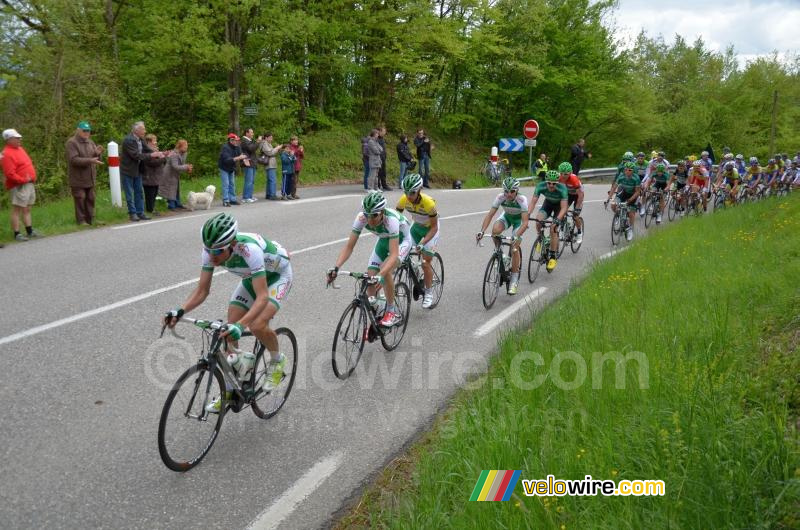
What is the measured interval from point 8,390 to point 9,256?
5523 millimetres

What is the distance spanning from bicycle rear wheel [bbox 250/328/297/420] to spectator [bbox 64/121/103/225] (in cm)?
850

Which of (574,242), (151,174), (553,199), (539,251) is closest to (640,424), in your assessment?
(539,251)

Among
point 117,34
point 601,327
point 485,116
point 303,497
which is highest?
point 117,34

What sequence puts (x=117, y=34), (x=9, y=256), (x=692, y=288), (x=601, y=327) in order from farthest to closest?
1. (x=117, y=34)
2. (x=9, y=256)
3. (x=692, y=288)
4. (x=601, y=327)

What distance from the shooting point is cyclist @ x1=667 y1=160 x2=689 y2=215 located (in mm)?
18062

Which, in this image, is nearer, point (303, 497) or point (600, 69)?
point (303, 497)

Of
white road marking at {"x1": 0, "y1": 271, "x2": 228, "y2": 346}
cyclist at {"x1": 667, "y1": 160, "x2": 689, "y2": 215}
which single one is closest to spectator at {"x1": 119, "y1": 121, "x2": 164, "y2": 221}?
white road marking at {"x1": 0, "y1": 271, "x2": 228, "y2": 346}

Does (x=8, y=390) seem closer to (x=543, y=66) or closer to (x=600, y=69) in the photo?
(x=543, y=66)

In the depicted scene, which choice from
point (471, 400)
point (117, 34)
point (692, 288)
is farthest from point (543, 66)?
point (471, 400)

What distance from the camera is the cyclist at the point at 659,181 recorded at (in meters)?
16.4

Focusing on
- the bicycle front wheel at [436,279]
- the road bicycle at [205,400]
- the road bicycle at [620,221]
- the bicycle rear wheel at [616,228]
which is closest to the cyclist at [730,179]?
the road bicycle at [620,221]

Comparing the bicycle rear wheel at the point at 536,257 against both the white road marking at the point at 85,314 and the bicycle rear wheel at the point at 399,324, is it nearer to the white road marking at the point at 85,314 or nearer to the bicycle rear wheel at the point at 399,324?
the bicycle rear wheel at the point at 399,324

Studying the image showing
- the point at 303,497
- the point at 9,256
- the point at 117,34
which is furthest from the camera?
the point at 117,34

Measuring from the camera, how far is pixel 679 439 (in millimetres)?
3379
